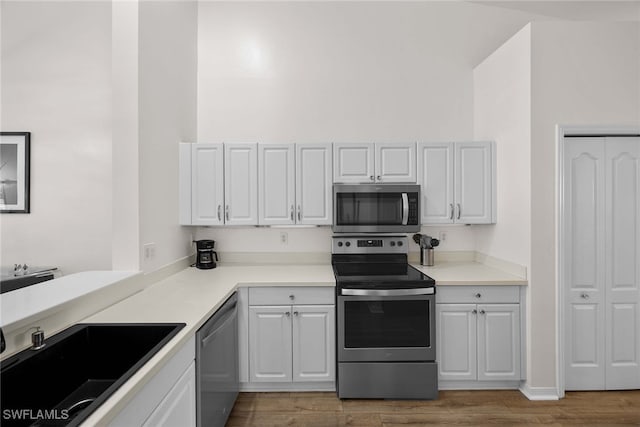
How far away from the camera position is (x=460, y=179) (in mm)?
3355

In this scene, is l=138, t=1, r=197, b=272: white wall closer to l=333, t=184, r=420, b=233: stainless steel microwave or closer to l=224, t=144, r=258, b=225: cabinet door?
l=224, t=144, r=258, b=225: cabinet door

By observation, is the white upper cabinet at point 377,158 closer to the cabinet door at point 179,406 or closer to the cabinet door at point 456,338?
the cabinet door at point 456,338

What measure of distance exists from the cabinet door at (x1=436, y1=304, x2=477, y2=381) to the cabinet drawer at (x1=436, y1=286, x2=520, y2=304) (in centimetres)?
5

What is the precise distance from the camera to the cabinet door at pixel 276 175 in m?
3.36

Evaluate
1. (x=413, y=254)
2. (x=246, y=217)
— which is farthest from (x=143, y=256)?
(x=413, y=254)

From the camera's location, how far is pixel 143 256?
2.57 meters

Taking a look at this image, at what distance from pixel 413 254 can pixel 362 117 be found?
143 cm

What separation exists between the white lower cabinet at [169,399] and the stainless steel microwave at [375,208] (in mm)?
1742

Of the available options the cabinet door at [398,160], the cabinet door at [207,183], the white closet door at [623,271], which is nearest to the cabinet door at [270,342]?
the cabinet door at [207,183]

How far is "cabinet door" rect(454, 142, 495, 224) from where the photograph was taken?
3.34 m

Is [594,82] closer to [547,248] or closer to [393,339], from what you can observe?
A: [547,248]

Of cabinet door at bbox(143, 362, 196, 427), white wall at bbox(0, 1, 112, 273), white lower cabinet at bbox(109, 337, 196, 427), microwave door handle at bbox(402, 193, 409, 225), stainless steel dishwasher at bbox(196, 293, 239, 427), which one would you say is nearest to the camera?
white lower cabinet at bbox(109, 337, 196, 427)

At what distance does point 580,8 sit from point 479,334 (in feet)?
10.9

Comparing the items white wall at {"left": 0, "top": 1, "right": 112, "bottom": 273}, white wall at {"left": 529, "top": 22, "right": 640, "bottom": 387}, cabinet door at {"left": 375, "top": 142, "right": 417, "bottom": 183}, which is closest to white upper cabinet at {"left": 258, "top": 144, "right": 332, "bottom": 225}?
cabinet door at {"left": 375, "top": 142, "right": 417, "bottom": 183}
